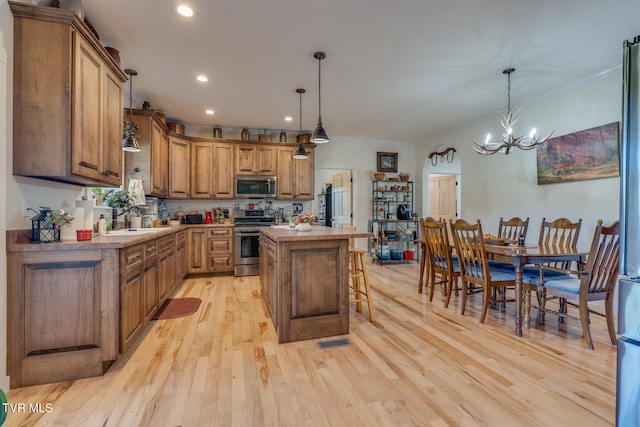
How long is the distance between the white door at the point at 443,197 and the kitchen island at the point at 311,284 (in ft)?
17.0

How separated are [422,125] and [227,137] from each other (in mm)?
3706

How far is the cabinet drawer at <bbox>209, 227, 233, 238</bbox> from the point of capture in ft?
16.3

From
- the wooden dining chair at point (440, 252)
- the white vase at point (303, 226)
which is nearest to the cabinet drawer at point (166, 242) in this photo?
the white vase at point (303, 226)

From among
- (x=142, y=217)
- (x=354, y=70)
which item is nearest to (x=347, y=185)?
(x=354, y=70)

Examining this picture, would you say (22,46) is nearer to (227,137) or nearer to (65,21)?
(65,21)

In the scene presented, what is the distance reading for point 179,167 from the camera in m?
4.95

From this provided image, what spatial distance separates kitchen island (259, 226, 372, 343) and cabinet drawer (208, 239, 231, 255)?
104 inches

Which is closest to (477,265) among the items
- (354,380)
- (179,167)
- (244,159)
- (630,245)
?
(354,380)

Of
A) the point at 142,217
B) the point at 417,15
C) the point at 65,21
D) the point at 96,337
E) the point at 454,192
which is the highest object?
the point at 417,15

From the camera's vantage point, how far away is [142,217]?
13.4 ft

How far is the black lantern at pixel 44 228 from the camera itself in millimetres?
1953

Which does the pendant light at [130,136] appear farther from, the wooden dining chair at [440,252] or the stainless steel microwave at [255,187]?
the wooden dining chair at [440,252]

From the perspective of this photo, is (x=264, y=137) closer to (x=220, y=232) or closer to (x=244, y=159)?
(x=244, y=159)

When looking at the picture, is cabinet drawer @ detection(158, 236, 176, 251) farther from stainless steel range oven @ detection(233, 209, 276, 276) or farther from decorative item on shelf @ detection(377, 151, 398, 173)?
decorative item on shelf @ detection(377, 151, 398, 173)
